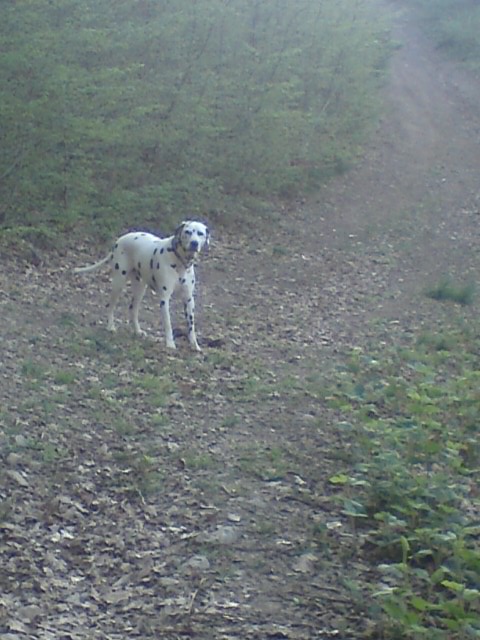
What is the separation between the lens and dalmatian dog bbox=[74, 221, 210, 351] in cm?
959

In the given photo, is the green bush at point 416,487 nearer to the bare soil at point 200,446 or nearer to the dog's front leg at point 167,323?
the bare soil at point 200,446

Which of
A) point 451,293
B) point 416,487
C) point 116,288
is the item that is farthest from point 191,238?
point 451,293

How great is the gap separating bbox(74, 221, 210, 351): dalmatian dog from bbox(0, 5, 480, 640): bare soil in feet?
1.03

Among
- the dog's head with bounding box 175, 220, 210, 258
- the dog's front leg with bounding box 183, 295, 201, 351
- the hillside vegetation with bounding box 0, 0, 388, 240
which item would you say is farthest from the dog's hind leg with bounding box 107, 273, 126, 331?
the hillside vegetation with bounding box 0, 0, 388, 240

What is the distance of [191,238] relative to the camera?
9453 millimetres

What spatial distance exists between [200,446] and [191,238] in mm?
2675

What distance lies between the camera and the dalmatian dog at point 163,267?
31.4 feet

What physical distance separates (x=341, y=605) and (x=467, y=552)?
2.19 ft

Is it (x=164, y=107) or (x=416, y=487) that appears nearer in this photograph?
(x=416, y=487)

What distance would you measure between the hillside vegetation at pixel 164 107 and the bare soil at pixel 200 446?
3.80 feet

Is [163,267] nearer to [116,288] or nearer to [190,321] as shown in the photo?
[190,321]

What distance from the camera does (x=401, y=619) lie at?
4.53 metres

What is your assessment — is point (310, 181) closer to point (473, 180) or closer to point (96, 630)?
point (473, 180)

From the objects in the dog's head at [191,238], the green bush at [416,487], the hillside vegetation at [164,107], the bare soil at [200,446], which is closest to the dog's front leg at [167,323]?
the bare soil at [200,446]
